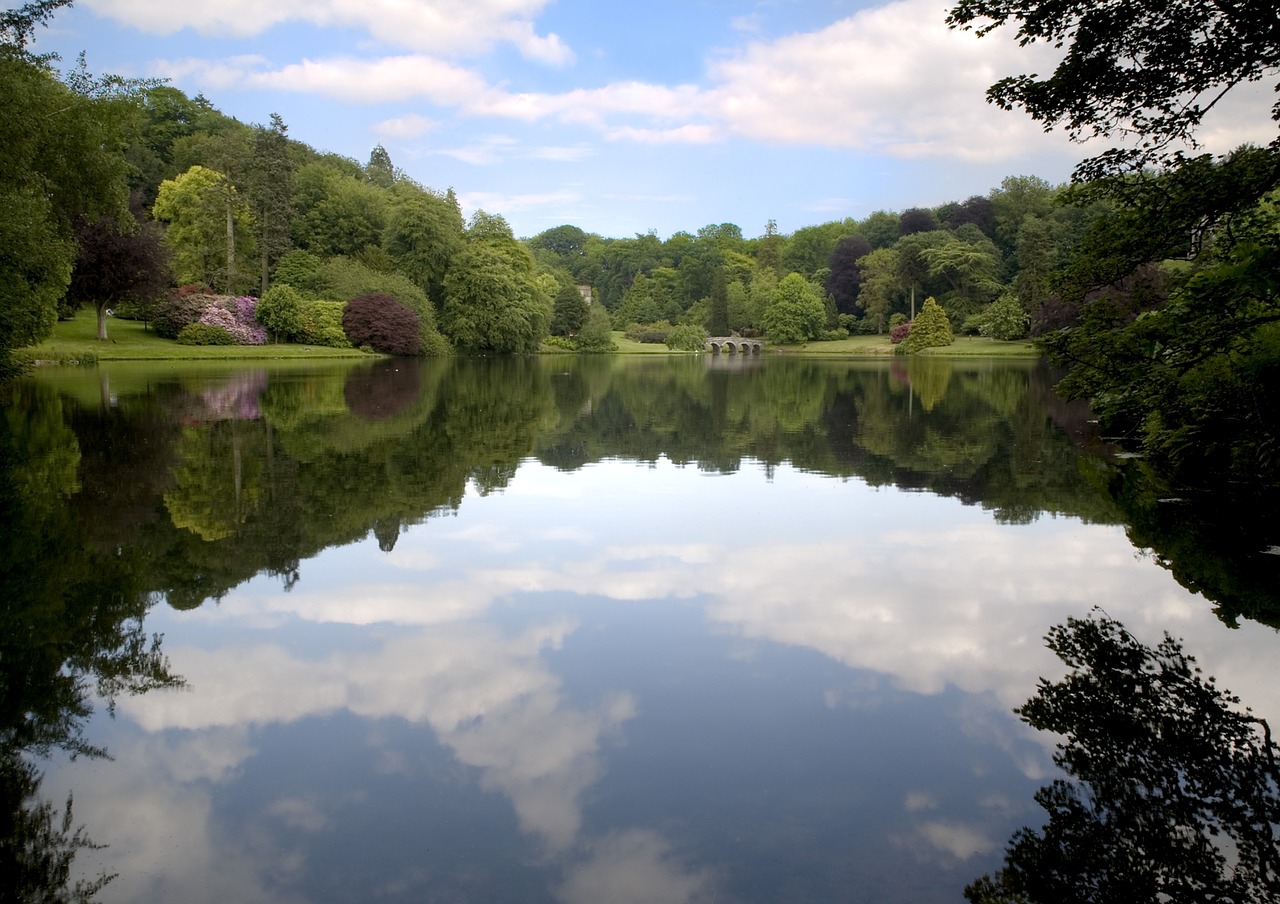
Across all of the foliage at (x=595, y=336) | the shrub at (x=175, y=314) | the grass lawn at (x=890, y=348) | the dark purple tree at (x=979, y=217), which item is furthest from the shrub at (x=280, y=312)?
the dark purple tree at (x=979, y=217)

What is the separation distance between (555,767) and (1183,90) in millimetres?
8254

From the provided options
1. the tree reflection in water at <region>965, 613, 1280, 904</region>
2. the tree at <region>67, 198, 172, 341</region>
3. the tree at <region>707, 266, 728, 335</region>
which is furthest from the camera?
the tree at <region>707, 266, 728, 335</region>

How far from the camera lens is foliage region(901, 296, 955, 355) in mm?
79625

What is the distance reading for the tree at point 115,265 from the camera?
4362 centimetres

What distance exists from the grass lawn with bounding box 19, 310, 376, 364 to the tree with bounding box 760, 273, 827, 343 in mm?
48243

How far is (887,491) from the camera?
41.0 feet

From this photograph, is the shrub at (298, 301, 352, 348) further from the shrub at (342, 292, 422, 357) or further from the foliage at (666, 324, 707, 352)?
the foliage at (666, 324, 707, 352)

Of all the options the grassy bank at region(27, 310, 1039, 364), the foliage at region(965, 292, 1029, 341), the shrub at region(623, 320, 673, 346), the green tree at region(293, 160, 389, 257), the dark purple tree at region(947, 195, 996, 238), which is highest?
the dark purple tree at region(947, 195, 996, 238)

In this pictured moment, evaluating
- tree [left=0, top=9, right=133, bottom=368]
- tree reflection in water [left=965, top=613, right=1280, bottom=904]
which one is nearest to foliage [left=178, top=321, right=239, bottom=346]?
tree [left=0, top=9, right=133, bottom=368]

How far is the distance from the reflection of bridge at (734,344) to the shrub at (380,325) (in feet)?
139

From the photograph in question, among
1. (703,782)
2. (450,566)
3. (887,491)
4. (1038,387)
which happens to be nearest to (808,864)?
(703,782)

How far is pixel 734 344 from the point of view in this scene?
9856 cm

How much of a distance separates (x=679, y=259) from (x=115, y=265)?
327ft

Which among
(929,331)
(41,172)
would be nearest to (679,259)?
(929,331)
